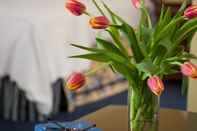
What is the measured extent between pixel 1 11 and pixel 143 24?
2.27m

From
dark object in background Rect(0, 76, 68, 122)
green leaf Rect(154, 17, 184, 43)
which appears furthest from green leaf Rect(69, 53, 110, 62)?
dark object in background Rect(0, 76, 68, 122)

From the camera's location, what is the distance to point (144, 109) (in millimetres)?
1012

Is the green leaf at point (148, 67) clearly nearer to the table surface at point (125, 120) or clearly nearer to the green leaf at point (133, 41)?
the green leaf at point (133, 41)

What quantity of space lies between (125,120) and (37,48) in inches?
64.7

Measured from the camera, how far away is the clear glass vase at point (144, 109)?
1.01m

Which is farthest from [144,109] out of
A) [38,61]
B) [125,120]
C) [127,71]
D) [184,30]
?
[38,61]

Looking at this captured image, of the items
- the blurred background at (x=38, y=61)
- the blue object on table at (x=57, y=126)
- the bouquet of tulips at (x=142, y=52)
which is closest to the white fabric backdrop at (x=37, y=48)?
the blurred background at (x=38, y=61)

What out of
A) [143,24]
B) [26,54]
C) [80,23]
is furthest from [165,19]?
[80,23]

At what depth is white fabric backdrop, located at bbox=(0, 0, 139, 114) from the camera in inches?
114

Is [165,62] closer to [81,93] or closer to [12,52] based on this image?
[12,52]

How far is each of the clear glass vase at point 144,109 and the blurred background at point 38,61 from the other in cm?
179

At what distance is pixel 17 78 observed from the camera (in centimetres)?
291

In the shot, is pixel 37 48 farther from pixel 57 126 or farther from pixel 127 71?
pixel 127 71

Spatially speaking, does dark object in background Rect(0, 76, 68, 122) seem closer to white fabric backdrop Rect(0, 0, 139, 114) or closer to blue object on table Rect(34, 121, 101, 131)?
white fabric backdrop Rect(0, 0, 139, 114)
